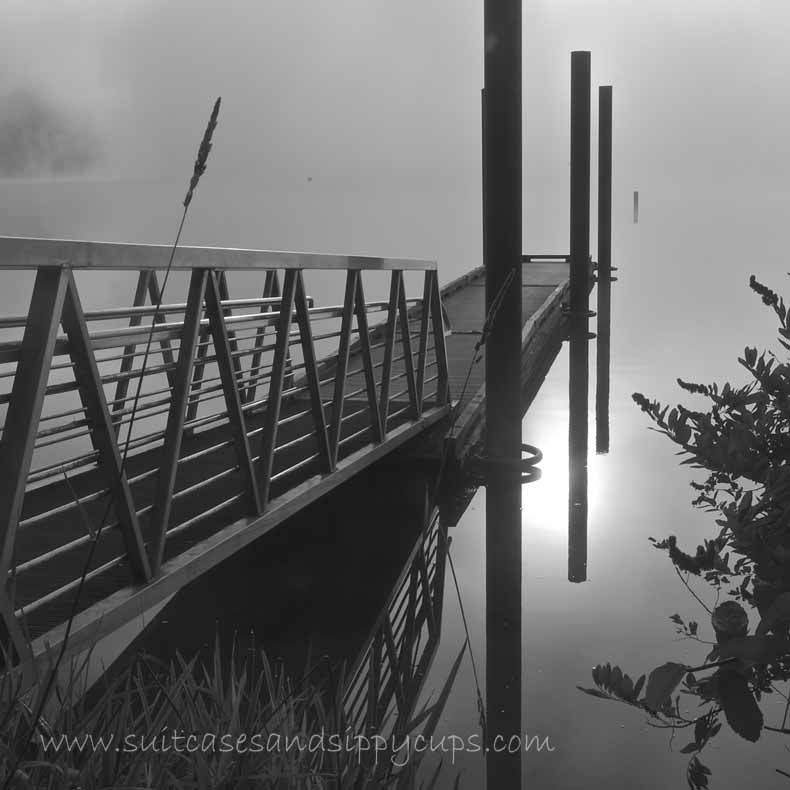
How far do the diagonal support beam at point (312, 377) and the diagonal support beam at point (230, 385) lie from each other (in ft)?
1.91

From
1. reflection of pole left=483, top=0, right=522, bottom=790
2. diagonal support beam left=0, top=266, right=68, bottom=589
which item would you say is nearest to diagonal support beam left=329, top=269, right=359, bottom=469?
reflection of pole left=483, top=0, right=522, bottom=790

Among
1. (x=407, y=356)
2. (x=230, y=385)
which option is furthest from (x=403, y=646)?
(x=407, y=356)

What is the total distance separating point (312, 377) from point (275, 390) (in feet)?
1.64

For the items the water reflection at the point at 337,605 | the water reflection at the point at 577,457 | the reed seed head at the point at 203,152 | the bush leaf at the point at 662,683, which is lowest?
the water reflection at the point at 577,457

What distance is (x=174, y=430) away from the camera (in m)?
3.48

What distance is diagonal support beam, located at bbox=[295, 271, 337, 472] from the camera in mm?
4535

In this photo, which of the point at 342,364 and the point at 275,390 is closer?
the point at 275,390

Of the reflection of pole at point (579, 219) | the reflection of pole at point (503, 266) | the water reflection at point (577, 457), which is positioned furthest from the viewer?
the reflection of pole at point (579, 219)

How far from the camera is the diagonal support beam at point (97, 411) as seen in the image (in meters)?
2.89

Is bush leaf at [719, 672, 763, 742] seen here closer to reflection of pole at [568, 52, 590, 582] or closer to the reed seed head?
the reed seed head

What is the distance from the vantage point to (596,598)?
5133 mm

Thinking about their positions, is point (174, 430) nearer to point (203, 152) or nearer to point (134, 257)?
point (134, 257)

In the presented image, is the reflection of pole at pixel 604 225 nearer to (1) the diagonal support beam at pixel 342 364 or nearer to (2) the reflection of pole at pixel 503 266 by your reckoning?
(2) the reflection of pole at pixel 503 266

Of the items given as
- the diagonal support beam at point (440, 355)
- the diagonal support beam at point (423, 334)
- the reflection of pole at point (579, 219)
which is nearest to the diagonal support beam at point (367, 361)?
the diagonal support beam at point (423, 334)
